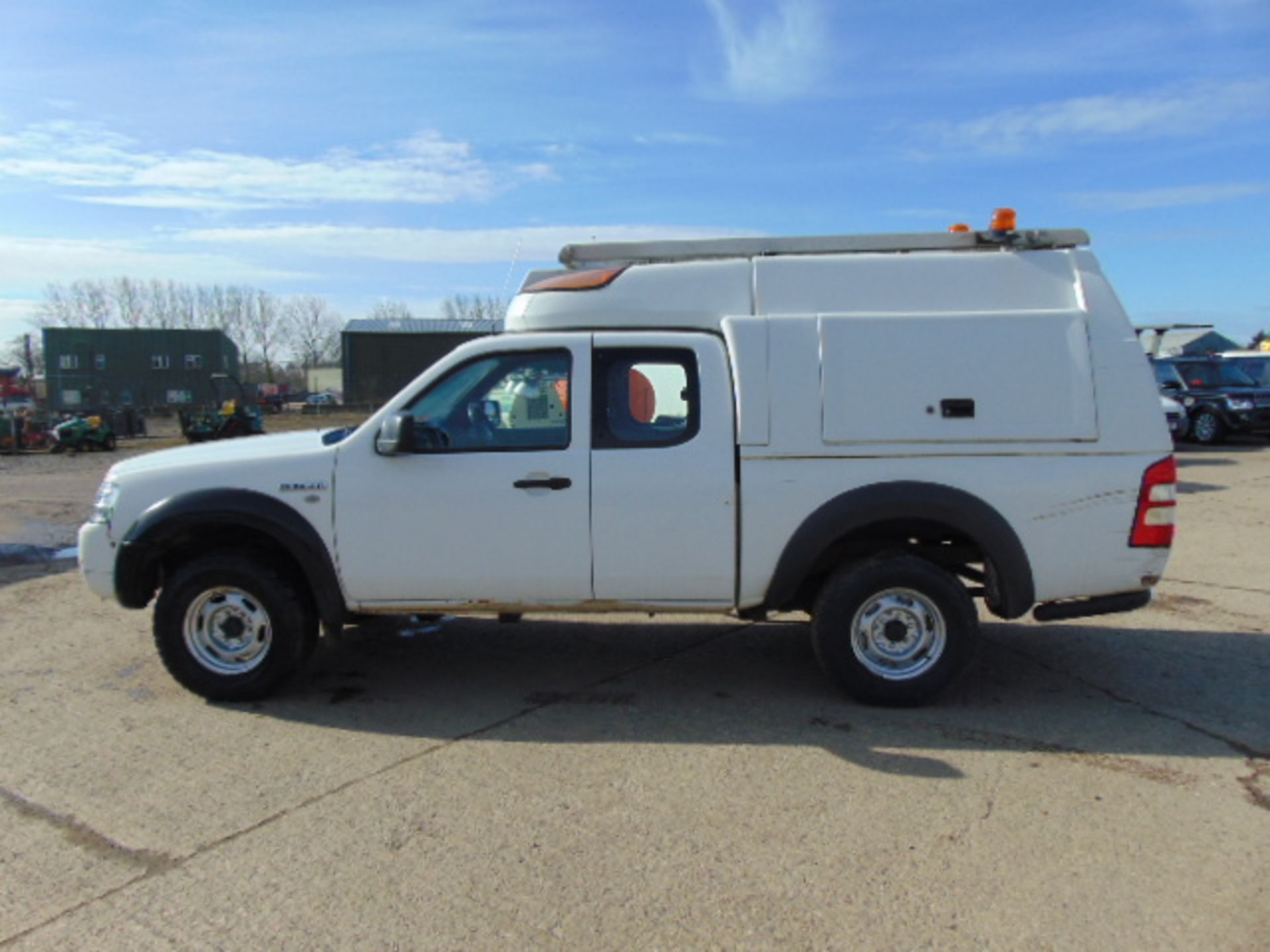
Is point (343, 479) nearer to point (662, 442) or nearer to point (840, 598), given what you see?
point (662, 442)

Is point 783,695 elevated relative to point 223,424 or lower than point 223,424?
lower

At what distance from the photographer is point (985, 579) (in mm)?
4965

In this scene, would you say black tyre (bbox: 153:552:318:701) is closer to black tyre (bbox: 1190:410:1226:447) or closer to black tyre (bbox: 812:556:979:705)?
black tyre (bbox: 812:556:979:705)

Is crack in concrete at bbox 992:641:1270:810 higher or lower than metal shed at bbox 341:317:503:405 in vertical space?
lower

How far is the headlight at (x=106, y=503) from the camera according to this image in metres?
4.99

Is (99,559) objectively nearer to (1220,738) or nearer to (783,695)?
(783,695)

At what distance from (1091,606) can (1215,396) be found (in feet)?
62.5

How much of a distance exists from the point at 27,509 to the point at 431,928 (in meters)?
12.5

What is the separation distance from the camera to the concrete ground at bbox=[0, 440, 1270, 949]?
120 inches

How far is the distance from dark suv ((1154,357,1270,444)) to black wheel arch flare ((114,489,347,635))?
66.5ft

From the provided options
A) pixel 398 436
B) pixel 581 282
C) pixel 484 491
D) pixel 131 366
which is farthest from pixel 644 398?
pixel 131 366

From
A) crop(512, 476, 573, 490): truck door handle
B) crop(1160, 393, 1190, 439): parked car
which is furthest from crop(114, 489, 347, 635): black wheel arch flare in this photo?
crop(1160, 393, 1190, 439): parked car

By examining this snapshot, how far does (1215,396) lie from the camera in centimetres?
2072

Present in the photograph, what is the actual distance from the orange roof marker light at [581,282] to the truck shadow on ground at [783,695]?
7.10ft
